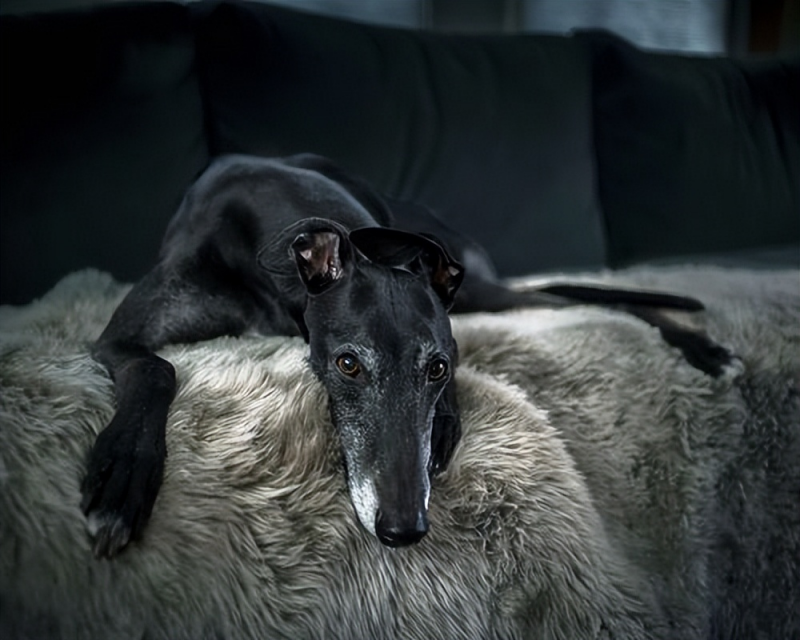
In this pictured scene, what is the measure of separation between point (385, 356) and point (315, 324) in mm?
139

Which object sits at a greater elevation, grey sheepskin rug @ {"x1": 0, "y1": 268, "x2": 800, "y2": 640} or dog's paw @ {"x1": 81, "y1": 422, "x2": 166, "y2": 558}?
dog's paw @ {"x1": 81, "y1": 422, "x2": 166, "y2": 558}

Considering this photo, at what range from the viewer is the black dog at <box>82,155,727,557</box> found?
0.85 metres

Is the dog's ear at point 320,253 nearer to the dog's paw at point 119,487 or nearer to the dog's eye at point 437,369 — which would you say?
the dog's eye at point 437,369

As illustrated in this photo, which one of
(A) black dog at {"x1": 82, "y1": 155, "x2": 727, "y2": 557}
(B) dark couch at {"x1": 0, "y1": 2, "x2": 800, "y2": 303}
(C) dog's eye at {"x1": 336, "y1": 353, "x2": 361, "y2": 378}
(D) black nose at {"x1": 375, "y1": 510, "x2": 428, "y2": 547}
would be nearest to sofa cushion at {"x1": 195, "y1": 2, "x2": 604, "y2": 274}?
(B) dark couch at {"x1": 0, "y1": 2, "x2": 800, "y2": 303}

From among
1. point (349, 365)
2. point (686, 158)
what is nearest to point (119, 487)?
point (349, 365)

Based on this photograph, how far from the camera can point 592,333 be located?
1.26 meters

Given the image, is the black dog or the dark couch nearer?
the black dog

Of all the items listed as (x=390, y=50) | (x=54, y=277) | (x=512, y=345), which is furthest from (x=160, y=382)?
(x=390, y=50)

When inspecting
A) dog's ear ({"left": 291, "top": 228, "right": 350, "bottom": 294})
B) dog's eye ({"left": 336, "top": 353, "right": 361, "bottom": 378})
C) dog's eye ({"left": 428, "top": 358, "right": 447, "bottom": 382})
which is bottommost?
dog's eye ({"left": 428, "top": 358, "right": 447, "bottom": 382})

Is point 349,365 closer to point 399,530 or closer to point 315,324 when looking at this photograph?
point 315,324

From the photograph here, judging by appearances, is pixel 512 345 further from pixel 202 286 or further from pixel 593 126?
pixel 593 126

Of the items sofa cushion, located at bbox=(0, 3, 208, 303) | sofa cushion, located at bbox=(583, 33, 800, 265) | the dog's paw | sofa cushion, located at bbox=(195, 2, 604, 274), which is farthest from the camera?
sofa cushion, located at bbox=(583, 33, 800, 265)

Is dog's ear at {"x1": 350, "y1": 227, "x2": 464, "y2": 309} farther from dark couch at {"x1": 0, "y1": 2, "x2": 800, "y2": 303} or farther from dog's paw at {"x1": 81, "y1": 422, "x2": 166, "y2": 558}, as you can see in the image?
dark couch at {"x1": 0, "y1": 2, "x2": 800, "y2": 303}

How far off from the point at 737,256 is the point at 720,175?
0.74ft
